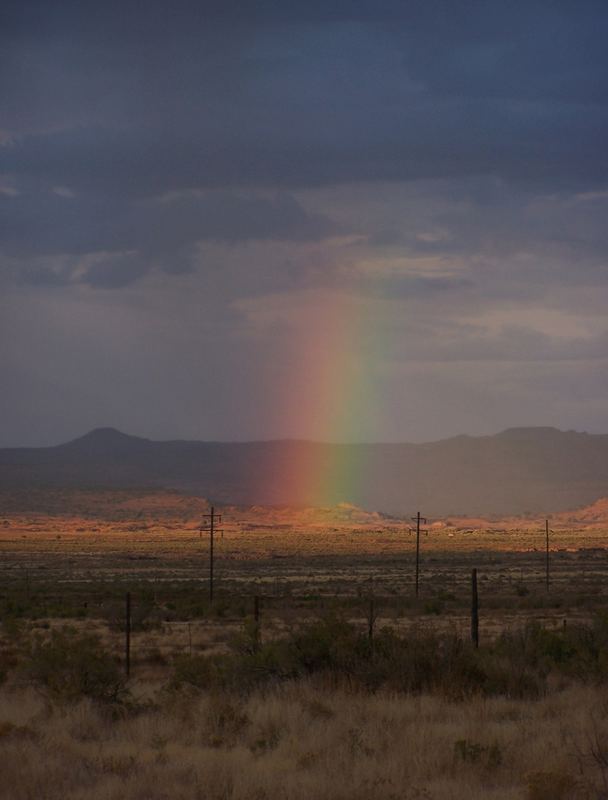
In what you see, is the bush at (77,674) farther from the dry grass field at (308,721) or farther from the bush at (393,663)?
the bush at (393,663)

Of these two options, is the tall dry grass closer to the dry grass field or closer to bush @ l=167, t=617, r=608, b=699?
the dry grass field

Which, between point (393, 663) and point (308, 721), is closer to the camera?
point (308, 721)

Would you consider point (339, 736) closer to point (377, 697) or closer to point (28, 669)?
point (377, 697)

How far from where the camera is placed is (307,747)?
1305 cm

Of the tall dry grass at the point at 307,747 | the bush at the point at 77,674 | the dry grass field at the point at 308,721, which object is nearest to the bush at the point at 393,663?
the dry grass field at the point at 308,721

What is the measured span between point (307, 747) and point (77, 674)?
5.39 meters

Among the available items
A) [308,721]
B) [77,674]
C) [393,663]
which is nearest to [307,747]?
[308,721]

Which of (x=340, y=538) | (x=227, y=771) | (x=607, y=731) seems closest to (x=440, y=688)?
(x=607, y=731)

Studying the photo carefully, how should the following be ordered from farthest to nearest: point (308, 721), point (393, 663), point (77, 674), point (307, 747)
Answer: point (393, 663)
point (77, 674)
point (308, 721)
point (307, 747)

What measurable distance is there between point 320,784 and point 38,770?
3118 mm

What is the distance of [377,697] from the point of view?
53.3 feet

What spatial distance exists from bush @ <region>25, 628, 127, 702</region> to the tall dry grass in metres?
0.42

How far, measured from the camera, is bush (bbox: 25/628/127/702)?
16.9 meters

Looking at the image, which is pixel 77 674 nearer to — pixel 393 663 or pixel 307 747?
pixel 393 663
